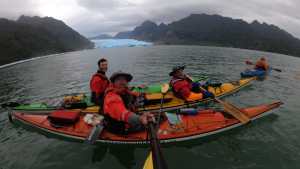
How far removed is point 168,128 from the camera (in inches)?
318

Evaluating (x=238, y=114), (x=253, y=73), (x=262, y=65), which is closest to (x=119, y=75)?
(x=238, y=114)

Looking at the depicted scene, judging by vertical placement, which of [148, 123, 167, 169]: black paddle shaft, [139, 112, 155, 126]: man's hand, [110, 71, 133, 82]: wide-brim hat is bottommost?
[148, 123, 167, 169]: black paddle shaft

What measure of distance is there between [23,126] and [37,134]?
146cm

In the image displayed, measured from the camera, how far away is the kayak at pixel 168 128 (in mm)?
7520

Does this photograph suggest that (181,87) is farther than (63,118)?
Yes

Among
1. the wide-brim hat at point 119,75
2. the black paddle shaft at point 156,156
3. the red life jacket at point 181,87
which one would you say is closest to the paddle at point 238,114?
the red life jacket at point 181,87

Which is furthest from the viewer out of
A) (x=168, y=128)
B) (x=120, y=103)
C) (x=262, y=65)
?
(x=262, y=65)

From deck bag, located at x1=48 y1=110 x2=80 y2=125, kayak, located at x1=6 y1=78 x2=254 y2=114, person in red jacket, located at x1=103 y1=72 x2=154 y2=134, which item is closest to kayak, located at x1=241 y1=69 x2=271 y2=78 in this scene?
kayak, located at x1=6 y1=78 x2=254 y2=114

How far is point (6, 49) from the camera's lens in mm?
62938

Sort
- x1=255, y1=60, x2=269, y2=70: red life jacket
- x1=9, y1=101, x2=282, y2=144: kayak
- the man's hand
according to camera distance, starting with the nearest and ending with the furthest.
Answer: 1. the man's hand
2. x1=9, y1=101, x2=282, y2=144: kayak
3. x1=255, y1=60, x2=269, y2=70: red life jacket

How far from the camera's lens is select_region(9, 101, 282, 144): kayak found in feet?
24.7

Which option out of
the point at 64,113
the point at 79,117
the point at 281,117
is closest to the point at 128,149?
the point at 79,117

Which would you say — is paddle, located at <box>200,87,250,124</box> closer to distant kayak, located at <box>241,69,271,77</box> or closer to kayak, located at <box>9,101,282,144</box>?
kayak, located at <box>9,101,282,144</box>

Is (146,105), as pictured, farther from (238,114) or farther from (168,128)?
(238,114)
